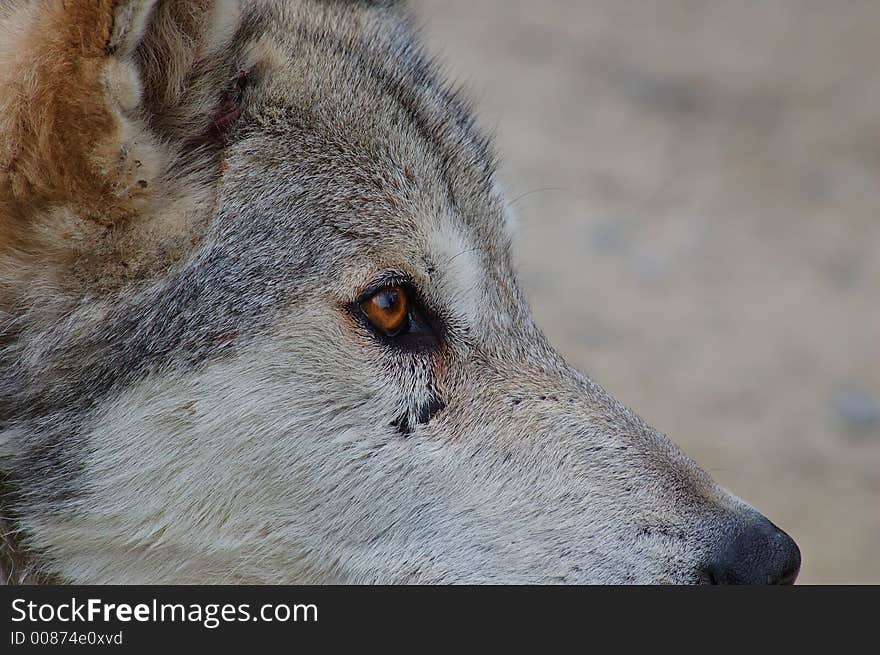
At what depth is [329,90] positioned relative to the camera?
3.79 metres

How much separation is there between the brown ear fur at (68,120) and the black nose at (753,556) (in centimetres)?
197

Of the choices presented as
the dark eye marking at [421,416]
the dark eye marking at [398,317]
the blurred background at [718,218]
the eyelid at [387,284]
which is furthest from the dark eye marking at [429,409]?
the blurred background at [718,218]

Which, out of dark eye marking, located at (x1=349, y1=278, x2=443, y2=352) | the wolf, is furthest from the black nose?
dark eye marking, located at (x1=349, y1=278, x2=443, y2=352)

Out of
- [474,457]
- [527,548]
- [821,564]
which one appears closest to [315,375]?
[474,457]

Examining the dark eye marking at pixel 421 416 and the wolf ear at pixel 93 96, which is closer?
the wolf ear at pixel 93 96

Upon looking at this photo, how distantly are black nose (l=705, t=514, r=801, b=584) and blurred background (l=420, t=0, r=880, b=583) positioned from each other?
6.47 ft

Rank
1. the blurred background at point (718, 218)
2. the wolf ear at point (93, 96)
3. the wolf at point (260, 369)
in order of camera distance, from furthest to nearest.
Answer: the blurred background at point (718, 218)
the wolf at point (260, 369)
the wolf ear at point (93, 96)

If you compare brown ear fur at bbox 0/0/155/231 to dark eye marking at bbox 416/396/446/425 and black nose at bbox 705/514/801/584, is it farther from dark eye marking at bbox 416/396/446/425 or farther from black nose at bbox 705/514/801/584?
black nose at bbox 705/514/801/584

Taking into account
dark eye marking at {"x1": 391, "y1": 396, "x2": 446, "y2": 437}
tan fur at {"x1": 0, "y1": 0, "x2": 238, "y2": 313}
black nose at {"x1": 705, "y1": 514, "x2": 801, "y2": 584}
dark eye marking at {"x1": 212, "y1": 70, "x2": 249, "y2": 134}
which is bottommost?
black nose at {"x1": 705, "y1": 514, "x2": 801, "y2": 584}

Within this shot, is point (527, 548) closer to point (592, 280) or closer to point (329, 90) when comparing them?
point (329, 90)

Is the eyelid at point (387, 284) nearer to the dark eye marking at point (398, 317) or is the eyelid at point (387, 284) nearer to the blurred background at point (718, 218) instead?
the dark eye marking at point (398, 317)

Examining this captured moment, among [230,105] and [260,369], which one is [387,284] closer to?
[260,369]

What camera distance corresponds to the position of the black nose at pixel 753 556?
3516 millimetres

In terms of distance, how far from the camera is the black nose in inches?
138
